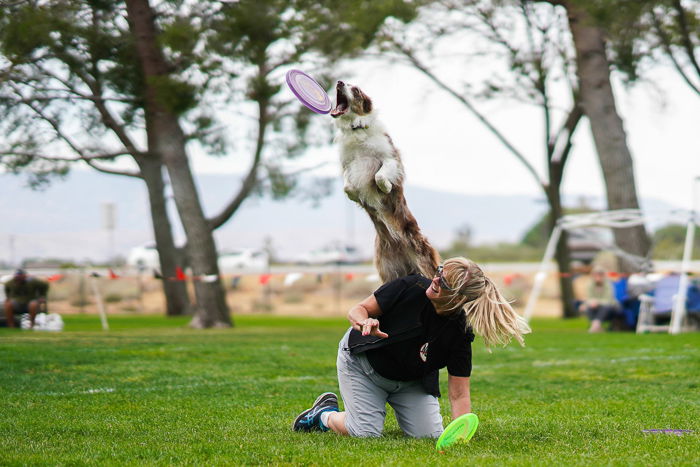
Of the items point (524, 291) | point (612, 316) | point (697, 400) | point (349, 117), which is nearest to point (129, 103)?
point (612, 316)

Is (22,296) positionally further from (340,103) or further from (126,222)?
(126,222)

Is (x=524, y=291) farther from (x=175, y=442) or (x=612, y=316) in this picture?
(x=175, y=442)

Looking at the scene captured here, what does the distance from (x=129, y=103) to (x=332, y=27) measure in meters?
3.98

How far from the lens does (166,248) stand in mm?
23344

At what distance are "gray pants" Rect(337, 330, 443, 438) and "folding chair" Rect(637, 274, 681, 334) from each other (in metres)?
11.6

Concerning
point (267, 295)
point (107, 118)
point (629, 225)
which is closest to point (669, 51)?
point (629, 225)

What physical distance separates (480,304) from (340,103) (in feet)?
7.90

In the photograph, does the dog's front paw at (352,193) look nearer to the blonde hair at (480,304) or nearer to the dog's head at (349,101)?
the dog's head at (349,101)

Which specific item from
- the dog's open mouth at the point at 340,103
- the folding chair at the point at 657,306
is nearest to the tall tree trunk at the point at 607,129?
the folding chair at the point at 657,306

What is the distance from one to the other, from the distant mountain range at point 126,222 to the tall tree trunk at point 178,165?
266cm

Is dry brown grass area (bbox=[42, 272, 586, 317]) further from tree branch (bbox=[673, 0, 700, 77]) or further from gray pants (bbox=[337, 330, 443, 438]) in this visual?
gray pants (bbox=[337, 330, 443, 438])

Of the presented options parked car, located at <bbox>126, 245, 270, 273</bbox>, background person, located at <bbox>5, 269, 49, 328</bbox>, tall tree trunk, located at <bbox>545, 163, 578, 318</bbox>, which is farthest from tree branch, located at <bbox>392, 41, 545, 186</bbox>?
parked car, located at <bbox>126, 245, 270, 273</bbox>

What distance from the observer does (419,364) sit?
5.48m

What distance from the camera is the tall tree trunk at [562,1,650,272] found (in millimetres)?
18797
